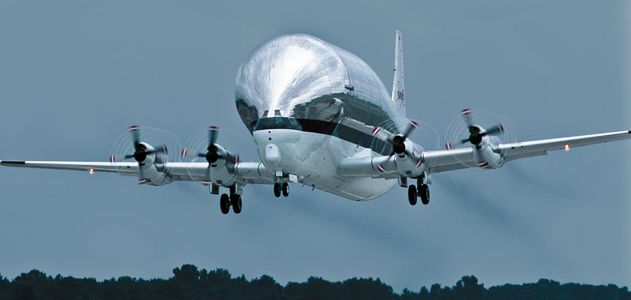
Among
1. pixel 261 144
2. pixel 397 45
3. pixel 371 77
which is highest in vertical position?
pixel 397 45

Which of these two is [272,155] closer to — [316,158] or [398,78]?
[316,158]

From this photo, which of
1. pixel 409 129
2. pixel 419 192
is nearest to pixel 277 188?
pixel 409 129

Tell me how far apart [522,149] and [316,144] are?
29.5 ft

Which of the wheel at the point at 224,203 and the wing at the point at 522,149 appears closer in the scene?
the wing at the point at 522,149

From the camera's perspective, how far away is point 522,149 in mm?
75375

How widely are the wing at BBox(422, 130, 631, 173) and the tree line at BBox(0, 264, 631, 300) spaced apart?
21.0 metres

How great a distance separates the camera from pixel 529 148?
75438mm

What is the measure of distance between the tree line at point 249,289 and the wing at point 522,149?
21.0m

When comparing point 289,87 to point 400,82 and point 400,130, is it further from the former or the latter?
point 400,82

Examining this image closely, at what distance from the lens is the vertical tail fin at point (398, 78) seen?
93.2m

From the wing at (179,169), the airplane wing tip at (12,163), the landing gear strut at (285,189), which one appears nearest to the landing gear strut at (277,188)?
the landing gear strut at (285,189)

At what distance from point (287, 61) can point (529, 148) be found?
1124 centimetres

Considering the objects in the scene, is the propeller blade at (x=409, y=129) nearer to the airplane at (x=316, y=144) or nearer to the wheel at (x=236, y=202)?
the airplane at (x=316, y=144)

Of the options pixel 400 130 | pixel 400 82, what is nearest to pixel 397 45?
pixel 400 82
